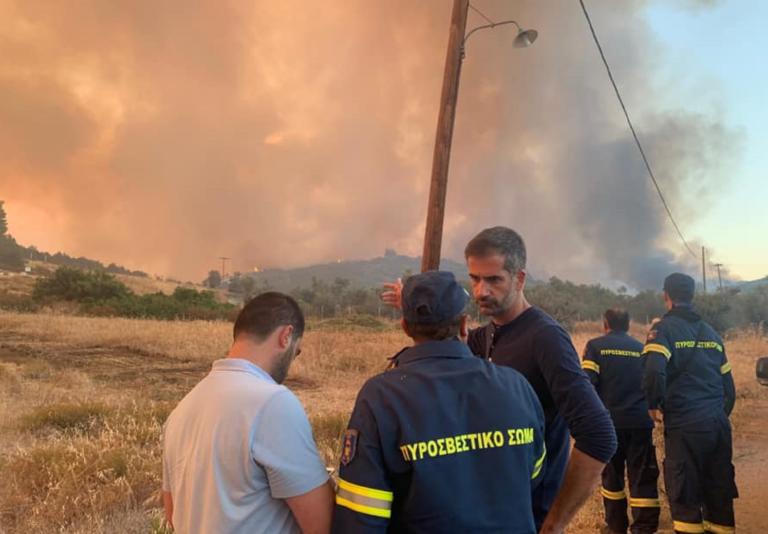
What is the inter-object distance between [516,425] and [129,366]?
713 inches

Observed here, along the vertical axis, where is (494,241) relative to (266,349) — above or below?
above

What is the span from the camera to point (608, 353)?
5660 mm

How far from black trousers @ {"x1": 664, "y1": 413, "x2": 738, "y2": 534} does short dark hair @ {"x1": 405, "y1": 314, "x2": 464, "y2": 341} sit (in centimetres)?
371

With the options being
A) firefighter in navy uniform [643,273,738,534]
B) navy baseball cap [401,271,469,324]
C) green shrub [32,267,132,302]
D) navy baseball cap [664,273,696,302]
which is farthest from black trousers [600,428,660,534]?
green shrub [32,267,132,302]

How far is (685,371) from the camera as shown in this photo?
4.64 metres

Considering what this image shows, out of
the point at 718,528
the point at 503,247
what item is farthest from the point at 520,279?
the point at 718,528

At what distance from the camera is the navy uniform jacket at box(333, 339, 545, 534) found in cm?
154

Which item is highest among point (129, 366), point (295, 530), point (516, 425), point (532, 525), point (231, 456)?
point (516, 425)

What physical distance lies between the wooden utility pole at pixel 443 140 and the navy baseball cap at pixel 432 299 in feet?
9.45

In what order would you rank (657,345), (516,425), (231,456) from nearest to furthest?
(516,425) → (231,456) → (657,345)

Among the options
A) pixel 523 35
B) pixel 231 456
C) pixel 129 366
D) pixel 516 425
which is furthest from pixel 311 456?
pixel 129 366

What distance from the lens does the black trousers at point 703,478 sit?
4371mm

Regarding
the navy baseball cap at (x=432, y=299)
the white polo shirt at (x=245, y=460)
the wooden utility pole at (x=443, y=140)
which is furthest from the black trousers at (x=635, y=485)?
the white polo shirt at (x=245, y=460)

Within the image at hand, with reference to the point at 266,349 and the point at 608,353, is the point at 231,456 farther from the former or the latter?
the point at 608,353
